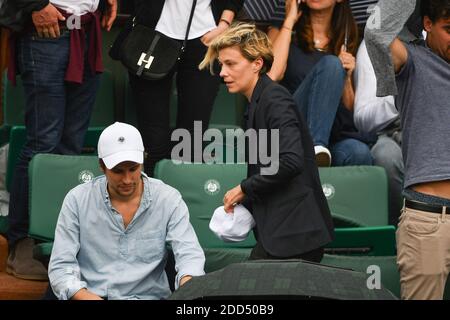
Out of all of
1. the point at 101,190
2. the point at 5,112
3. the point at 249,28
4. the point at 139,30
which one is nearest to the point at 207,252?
the point at 101,190

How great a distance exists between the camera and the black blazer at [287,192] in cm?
453

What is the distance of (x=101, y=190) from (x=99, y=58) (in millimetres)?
1354

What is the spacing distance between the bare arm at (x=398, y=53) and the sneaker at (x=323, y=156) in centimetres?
174

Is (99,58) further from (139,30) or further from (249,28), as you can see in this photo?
(249,28)

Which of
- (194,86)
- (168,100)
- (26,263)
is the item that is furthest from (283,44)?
(26,263)

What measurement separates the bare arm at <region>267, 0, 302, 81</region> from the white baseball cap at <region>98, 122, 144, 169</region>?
172cm

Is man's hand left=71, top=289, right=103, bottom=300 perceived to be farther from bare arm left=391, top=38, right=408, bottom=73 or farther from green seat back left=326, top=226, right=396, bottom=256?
bare arm left=391, top=38, right=408, bottom=73

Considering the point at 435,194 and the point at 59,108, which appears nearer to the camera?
the point at 435,194

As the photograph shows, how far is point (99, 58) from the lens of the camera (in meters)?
6.11

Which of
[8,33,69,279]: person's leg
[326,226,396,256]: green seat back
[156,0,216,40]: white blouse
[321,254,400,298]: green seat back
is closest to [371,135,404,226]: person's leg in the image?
[326,226,396,256]: green seat back

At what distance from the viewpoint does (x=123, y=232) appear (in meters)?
4.90

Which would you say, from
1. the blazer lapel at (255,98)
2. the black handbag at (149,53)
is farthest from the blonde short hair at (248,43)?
the black handbag at (149,53)

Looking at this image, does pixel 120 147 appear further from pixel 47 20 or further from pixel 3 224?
pixel 3 224

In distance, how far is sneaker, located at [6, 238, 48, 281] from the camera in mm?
5836
